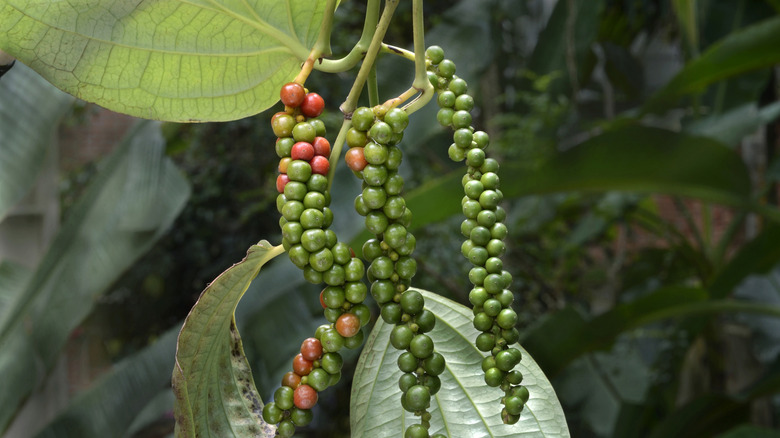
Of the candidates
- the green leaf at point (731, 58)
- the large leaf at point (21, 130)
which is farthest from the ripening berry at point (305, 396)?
the green leaf at point (731, 58)

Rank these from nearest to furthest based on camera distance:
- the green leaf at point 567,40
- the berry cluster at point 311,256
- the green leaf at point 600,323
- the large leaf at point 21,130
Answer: the berry cluster at point 311,256
the large leaf at point 21,130
the green leaf at point 600,323
the green leaf at point 567,40

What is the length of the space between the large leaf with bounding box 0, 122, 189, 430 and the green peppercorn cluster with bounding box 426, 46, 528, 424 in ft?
2.24

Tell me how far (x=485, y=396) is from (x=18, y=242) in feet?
3.67

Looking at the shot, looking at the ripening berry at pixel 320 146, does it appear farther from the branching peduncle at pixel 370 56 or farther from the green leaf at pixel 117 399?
the green leaf at pixel 117 399

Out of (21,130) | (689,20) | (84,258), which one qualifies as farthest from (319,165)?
(689,20)

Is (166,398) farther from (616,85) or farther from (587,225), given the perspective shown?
(616,85)

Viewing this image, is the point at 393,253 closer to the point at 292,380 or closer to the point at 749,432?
the point at 292,380

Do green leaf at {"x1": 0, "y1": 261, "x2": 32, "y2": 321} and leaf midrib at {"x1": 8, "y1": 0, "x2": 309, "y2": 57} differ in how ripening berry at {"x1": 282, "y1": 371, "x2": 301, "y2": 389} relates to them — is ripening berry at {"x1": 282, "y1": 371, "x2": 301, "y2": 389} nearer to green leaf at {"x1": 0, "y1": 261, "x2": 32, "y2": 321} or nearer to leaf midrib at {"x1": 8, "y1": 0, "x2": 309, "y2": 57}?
leaf midrib at {"x1": 8, "y1": 0, "x2": 309, "y2": 57}

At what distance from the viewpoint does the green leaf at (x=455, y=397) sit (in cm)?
22

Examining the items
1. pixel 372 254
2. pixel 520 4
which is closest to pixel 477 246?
pixel 372 254

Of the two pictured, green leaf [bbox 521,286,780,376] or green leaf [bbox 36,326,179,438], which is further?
green leaf [bbox 521,286,780,376]

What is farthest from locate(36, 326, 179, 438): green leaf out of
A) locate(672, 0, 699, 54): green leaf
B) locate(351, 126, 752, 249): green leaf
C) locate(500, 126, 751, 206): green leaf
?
locate(672, 0, 699, 54): green leaf

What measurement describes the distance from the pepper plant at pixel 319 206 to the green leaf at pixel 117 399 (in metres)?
0.72

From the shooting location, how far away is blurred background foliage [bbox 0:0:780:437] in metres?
0.92
